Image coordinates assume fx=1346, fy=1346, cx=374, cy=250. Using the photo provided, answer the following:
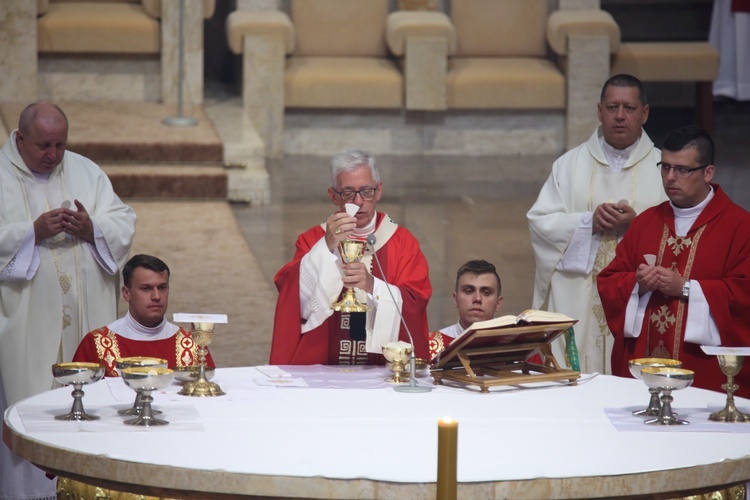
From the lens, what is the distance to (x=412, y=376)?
402cm

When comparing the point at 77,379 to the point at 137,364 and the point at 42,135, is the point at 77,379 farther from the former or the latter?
the point at 42,135

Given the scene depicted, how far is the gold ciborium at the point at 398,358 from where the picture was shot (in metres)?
4.12

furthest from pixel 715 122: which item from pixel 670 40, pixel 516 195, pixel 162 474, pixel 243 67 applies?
pixel 162 474

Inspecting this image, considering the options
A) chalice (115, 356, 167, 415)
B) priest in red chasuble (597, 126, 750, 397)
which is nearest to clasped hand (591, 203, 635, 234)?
priest in red chasuble (597, 126, 750, 397)

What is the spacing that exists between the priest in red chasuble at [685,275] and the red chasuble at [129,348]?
1.53 m

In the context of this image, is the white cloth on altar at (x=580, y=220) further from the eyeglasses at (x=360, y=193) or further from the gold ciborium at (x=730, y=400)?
the gold ciborium at (x=730, y=400)

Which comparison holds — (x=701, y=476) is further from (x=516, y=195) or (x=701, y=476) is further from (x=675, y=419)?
(x=516, y=195)

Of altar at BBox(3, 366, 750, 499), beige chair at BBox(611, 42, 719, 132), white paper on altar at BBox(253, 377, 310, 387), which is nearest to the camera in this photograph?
altar at BBox(3, 366, 750, 499)

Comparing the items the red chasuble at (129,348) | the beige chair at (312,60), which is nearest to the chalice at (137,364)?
the red chasuble at (129,348)

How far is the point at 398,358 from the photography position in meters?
4.12

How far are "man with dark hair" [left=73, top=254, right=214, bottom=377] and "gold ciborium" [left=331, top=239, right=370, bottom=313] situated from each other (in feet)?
2.75

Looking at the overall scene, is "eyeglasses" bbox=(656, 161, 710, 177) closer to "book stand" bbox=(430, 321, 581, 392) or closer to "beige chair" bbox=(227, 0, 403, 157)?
"book stand" bbox=(430, 321, 581, 392)

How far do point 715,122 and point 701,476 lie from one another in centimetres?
1071

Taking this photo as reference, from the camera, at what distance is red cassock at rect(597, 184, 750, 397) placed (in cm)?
467
